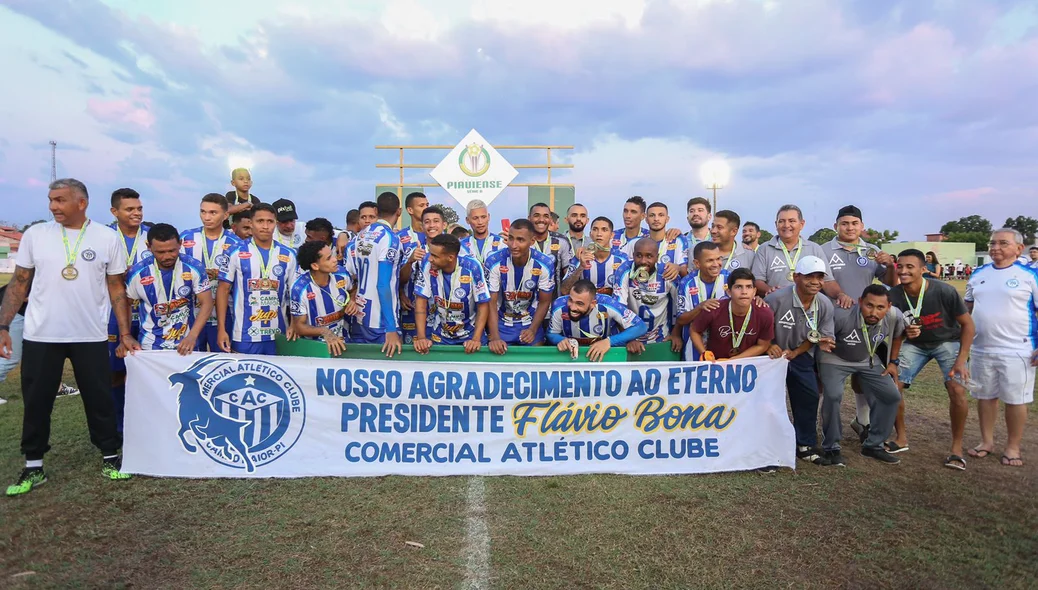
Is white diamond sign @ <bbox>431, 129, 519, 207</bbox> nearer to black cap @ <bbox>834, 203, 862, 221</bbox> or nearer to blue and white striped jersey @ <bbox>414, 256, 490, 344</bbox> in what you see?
black cap @ <bbox>834, 203, 862, 221</bbox>

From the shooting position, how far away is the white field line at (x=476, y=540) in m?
3.27

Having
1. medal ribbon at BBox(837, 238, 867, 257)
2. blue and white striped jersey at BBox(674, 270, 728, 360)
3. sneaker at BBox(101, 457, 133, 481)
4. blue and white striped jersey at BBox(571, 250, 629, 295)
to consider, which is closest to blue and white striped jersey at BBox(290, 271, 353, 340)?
sneaker at BBox(101, 457, 133, 481)

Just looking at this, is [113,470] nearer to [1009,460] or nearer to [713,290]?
[713,290]

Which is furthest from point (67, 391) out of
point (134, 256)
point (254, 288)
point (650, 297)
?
point (650, 297)

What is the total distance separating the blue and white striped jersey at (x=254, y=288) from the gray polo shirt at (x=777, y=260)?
4.77m

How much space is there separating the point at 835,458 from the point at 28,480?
665 cm

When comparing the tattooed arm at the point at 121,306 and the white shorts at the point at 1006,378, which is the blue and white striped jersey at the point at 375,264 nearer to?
the tattooed arm at the point at 121,306

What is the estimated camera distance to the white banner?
4.79 m

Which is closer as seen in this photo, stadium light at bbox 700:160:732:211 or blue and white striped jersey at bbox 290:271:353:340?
blue and white striped jersey at bbox 290:271:353:340

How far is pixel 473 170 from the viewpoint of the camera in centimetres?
1897

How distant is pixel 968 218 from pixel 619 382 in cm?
A: 12467

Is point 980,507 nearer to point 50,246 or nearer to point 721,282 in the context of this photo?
point 721,282

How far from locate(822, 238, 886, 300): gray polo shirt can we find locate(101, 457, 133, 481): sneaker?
6788 millimetres

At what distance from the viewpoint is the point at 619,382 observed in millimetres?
4930
